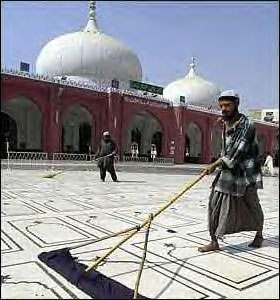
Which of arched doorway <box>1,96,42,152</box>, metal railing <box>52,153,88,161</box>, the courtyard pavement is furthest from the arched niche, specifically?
the courtyard pavement

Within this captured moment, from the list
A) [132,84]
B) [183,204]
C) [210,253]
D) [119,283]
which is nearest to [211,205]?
[210,253]

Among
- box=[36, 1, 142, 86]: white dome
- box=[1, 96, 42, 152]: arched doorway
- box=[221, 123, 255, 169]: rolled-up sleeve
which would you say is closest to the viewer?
box=[221, 123, 255, 169]: rolled-up sleeve

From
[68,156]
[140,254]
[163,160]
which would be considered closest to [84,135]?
[163,160]

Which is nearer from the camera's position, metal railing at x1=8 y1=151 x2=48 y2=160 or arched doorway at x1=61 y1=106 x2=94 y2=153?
metal railing at x1=8 y1=151 x2=48 y2=160

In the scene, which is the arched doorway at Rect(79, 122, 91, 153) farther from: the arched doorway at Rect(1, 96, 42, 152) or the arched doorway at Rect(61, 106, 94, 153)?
the arched doorway at Rect(1, 96, 42, 152)

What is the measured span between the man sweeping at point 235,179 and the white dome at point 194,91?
27.6 meters

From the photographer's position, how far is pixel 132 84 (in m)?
23.9

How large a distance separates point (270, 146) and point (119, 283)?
3310cm

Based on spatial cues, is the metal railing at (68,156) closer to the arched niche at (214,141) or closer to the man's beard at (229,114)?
the arched niche at (214,141)

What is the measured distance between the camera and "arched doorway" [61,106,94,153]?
24.5m

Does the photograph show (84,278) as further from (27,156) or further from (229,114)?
(27,156)

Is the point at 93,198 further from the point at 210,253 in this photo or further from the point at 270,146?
the point at 270,146

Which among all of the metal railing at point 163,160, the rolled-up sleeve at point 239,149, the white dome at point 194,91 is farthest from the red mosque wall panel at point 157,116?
the rolled-up sleeve at point 239,149

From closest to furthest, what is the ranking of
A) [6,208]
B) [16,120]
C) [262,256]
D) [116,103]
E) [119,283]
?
[119,283] < [262,256] < [6,208] < [116,103] < [16,120]
